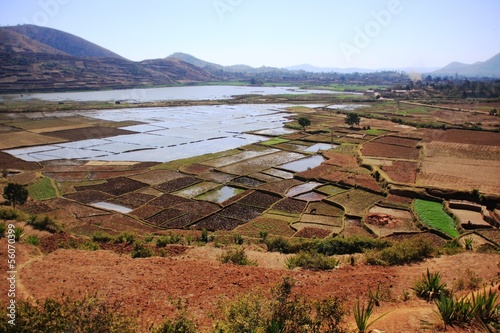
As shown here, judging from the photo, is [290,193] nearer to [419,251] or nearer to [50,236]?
[419,251]

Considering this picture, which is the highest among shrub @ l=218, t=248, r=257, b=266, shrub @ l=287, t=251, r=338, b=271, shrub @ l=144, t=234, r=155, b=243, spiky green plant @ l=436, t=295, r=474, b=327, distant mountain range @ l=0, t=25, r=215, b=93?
distant mountain range @ l=0, t=25, r=215, b=93

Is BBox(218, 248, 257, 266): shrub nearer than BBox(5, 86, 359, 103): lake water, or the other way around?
BBox(218, 248, 257, 266): shrub

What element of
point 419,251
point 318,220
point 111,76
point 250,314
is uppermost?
point 111,76

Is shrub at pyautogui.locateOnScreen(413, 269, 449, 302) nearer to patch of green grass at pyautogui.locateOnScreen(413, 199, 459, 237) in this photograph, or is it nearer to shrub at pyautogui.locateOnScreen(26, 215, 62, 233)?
patch of green grass at pyautogui.locateOnScreen(413, 199, 459, 237)

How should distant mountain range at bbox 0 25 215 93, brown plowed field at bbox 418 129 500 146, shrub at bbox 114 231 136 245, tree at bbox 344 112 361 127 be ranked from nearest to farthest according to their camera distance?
shrub at bbox 114 231 136 245
brown plowed field at bbox 418 129 500 146
tree at bbox 344 112 361 127
distant mountain range at bbox 0 25 215 93

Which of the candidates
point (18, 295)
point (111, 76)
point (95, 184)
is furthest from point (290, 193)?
point (111, 76)

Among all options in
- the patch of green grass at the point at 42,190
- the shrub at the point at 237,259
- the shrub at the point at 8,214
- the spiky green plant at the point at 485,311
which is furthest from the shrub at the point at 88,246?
the spiky green plant at the point at 485,311

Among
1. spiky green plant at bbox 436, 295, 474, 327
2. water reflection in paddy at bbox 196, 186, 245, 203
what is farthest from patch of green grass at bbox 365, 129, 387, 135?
spiky green plant at bbox 436, 295, 474, 327

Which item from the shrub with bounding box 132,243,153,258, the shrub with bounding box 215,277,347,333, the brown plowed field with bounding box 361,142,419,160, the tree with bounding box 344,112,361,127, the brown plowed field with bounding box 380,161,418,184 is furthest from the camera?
the tree with bounding box 344,112,361,127
